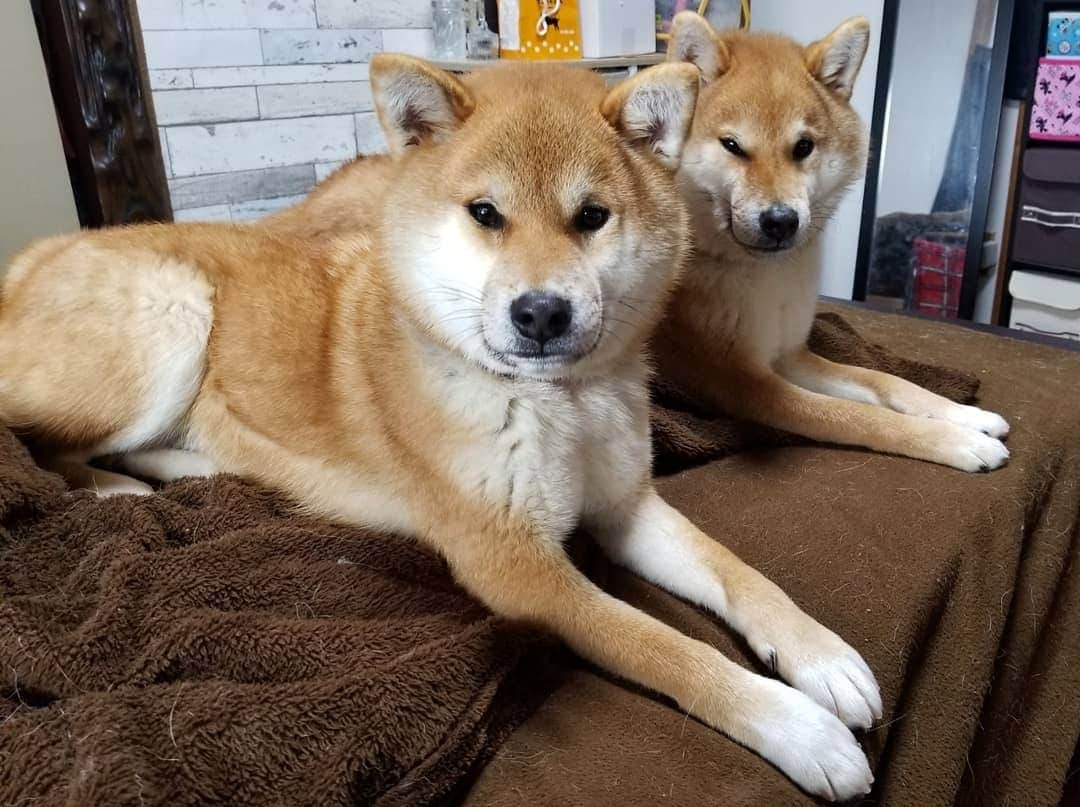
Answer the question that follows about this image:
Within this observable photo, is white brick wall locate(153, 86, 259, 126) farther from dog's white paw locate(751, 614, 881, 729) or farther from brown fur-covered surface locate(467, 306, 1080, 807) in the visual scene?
dog's white paw locate(751, 614, 881, 729)

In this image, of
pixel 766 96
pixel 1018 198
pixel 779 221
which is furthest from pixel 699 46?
pixel 1018 198

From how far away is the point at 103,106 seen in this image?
209 centimetres

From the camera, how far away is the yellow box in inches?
109

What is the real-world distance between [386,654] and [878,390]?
1290mm

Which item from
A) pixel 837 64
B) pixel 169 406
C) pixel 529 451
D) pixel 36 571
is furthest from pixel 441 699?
pixel 837 64

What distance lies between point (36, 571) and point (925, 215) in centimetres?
325

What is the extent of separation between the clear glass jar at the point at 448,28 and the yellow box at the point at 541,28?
0.14m

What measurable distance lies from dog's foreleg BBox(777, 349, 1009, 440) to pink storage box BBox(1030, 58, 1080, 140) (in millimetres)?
1662

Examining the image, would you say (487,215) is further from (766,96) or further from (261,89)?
(261,89)

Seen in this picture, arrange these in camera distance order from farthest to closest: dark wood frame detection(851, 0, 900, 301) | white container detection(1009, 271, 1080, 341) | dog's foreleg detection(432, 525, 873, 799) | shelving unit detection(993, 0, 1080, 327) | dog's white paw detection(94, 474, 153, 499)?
1. dark wood frame detection(851, 0, 900, 301)
2. white container detection(1009, 271, 1080, 341)
3. shelving unit detection(993, 0, 1080, 327)
4. dog's white paw detection(94, 474, 153, 499)
5. dog's foreleg detection(432, 525, 873, 799)

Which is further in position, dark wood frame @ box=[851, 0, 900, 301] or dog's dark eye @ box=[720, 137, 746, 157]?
dark wood frame @ box=[851, 0, 900, 301]

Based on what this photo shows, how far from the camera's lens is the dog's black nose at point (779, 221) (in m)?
1.65

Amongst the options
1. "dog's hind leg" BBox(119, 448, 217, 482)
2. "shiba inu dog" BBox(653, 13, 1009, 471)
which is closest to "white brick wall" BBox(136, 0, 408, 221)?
"dog's hind leg" BBox(119, 448, 217, 482)

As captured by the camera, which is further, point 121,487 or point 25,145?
point 25,145
